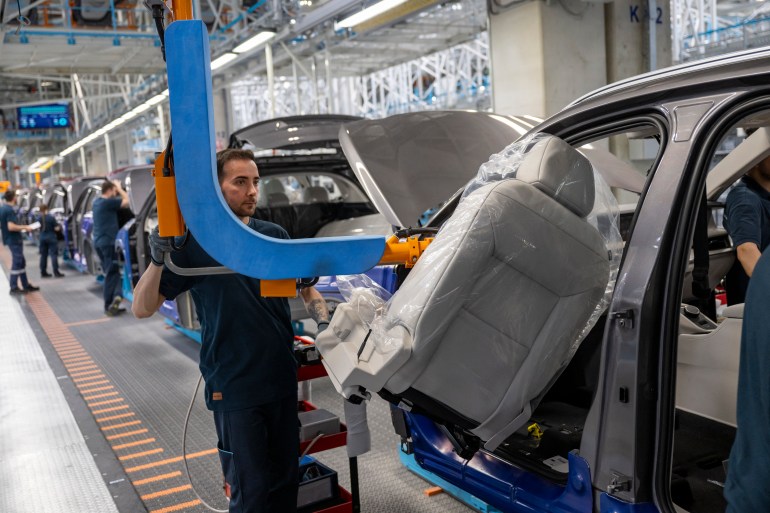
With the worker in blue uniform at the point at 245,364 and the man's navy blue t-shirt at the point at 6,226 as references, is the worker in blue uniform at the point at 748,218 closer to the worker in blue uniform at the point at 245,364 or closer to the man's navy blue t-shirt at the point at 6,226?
the worker in blue uniform at the point at 245,364

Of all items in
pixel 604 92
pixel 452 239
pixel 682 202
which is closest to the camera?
pixel 682 202

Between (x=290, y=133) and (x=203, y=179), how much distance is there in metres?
3.87

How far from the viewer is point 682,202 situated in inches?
69.2

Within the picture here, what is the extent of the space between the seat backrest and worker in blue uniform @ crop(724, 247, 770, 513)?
68 centimetres

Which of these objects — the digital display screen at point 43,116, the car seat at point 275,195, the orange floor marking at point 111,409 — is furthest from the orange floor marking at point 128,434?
the digital display screen at point 43,116

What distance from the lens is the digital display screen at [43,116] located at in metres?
25.6

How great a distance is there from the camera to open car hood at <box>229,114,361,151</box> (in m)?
5.27

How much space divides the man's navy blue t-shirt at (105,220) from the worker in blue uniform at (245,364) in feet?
22.8

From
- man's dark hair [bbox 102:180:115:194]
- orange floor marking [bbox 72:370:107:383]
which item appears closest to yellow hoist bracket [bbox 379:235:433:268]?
orange floor marking [bbox 72:370:107:383]

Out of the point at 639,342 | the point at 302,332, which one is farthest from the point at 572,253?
the point at 302,332

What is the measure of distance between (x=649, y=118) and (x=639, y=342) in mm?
636

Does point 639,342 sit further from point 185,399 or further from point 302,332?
point 302,332

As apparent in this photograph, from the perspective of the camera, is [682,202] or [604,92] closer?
[682,202]

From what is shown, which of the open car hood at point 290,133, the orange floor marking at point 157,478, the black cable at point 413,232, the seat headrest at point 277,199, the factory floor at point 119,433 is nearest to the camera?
the black cable at point 413,232
